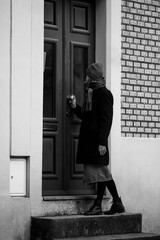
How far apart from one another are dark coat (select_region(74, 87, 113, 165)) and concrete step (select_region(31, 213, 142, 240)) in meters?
0.73

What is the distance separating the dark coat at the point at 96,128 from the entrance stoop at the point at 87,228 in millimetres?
732

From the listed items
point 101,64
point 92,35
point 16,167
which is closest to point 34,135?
point 16,167

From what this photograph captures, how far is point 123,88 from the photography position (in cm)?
1038

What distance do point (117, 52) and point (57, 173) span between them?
187cm

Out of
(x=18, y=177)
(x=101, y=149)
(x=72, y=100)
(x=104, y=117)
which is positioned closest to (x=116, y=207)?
(x=101, y=149)

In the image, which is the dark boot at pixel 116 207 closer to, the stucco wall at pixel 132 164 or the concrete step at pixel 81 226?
the concrete step at pixel 81 226

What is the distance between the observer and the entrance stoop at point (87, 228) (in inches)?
352

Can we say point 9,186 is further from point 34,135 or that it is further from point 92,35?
point 92,35

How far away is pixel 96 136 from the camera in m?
9.45

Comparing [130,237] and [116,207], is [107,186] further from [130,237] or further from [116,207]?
[130,237]

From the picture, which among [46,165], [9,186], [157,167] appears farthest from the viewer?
[157,167]

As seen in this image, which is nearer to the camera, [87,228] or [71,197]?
[87,228]

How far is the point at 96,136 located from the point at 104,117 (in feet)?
0.93

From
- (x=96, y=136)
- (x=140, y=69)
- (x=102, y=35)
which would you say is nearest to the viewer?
(x=96, y=136)
